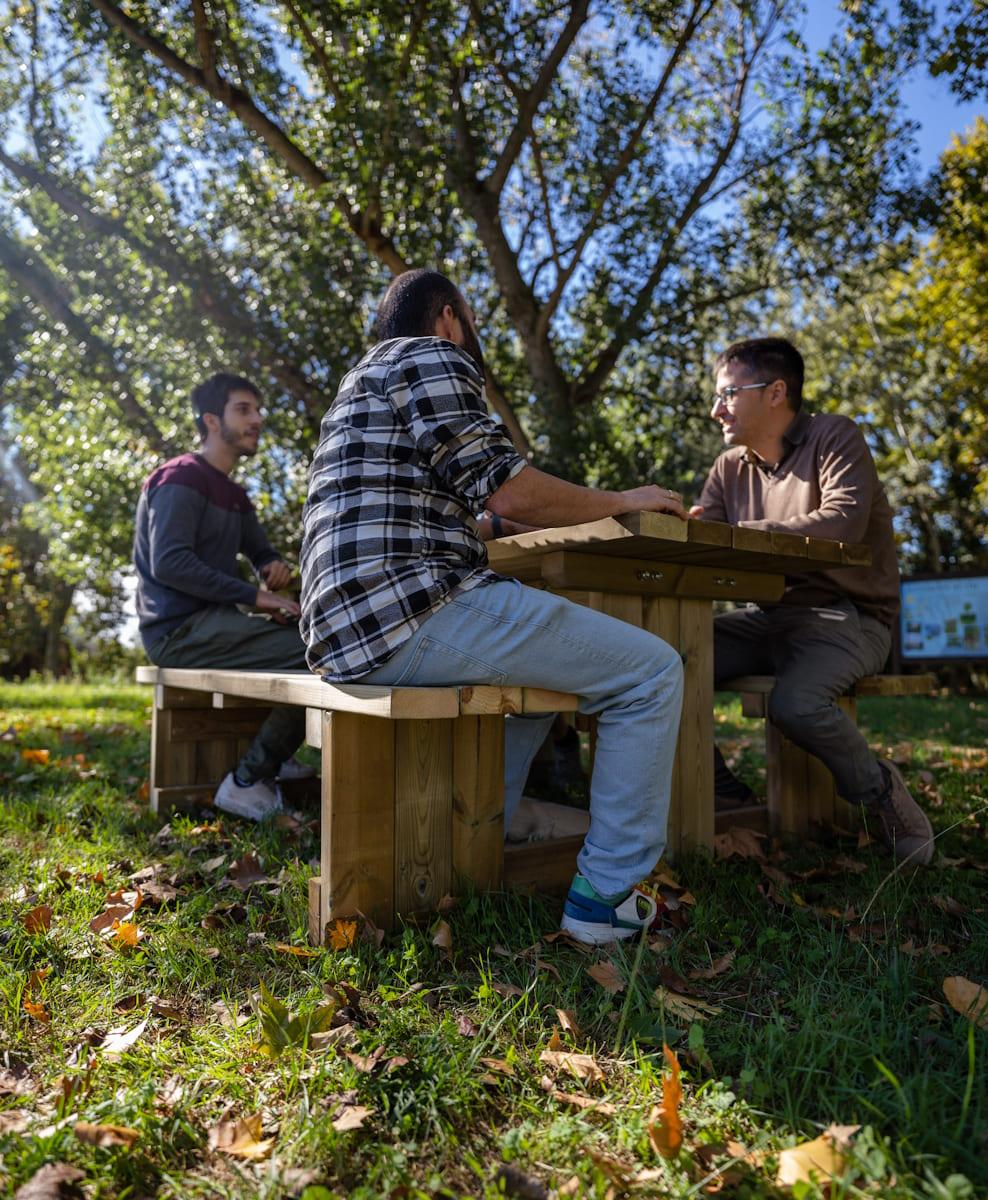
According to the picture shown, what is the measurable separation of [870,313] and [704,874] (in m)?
20.6

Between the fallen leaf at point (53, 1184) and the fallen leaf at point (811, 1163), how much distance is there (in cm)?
110

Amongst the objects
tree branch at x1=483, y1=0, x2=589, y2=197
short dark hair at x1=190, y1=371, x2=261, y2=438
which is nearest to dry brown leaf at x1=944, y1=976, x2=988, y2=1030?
short dark hair at x1=190, y1=371, x2=261, y2=438

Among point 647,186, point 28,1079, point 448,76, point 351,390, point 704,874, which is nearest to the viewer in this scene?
point 28,1079

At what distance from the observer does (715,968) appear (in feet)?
7.20

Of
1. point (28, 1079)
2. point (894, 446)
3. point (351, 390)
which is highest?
point (894, 446)

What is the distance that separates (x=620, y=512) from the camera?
8.24ft

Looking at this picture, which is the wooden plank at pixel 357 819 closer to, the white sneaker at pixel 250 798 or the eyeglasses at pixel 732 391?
the white sneaker at pixel 250 798

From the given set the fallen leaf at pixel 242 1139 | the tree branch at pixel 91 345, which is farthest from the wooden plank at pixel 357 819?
the tree branch at pixel 91 345

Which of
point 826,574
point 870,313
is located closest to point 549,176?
point 826,574

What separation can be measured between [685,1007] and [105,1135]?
1172 millimetres

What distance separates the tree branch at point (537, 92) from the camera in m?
7.11

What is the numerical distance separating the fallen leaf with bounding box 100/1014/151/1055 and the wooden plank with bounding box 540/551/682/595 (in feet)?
5.50

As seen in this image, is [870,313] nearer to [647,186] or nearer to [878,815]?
[647,186]

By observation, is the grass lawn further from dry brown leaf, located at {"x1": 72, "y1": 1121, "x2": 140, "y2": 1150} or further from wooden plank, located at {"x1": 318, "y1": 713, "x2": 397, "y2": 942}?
wooden plank, located at {"x1": 318, "y1": 713, "x2": 397, "y2": 942}
